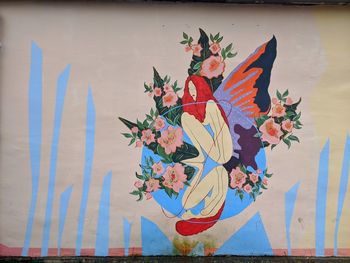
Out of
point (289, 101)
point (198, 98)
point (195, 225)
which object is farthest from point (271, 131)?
point (195, 225)

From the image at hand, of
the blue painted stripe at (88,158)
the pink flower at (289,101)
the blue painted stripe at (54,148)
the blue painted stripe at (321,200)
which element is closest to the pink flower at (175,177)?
the blue painted stripe at (88,158)

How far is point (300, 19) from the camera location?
4375 mm

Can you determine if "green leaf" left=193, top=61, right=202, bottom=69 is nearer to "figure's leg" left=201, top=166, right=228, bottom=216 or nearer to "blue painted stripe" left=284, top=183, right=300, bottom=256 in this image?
"figure's leg" left=201, top=166, right=228, bottom=216

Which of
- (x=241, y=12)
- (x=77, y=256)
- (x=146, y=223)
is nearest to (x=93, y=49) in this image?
(x=241, y=12)

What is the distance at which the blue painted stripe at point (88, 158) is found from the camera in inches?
169

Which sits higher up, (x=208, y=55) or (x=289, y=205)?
(x=208, y=55)

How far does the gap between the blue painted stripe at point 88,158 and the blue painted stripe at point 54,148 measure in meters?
0.28

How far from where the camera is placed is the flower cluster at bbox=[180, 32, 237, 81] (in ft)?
14.2

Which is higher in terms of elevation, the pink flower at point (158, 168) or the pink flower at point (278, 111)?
the pink flower at point (278, 111)

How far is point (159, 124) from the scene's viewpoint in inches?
170

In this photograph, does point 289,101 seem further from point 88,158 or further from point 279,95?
point 88,158

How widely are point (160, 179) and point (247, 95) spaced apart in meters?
1.28

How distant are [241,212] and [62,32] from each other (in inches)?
105

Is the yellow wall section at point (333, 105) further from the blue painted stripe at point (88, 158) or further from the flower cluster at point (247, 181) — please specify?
the blue painted stripe at point (88, 158)
